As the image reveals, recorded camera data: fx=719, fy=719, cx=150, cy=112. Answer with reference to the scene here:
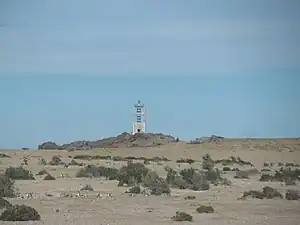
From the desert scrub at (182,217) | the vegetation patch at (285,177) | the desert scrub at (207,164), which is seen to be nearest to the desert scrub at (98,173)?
the vegetation patch at (285,177)

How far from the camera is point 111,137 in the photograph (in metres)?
127

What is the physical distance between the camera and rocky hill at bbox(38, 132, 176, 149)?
4358 inches

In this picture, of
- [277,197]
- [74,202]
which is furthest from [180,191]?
[74,202]

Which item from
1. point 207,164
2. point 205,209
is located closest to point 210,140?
point 207,164

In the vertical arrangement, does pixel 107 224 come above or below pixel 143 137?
below

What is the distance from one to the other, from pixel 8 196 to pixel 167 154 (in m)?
68.6

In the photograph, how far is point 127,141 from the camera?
11425 centimetres

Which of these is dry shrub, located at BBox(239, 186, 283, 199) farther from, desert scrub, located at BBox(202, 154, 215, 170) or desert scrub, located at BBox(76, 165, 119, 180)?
desert scrub, located at BBox(202, 154, 215, 170)

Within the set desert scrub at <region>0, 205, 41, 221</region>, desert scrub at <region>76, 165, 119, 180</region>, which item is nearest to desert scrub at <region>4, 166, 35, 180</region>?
desert scrub at <region>76, 165, 119, 180</region>

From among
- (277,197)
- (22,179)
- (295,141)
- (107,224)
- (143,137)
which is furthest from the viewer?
(295,141)

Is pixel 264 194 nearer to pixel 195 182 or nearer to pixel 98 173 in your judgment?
pixel 195 182

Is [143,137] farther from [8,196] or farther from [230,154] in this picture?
[8,196]

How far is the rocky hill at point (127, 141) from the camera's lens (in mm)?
110688

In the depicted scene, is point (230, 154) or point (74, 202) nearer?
point (74, 202)
